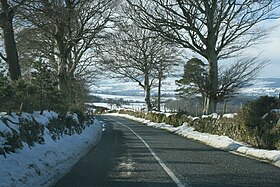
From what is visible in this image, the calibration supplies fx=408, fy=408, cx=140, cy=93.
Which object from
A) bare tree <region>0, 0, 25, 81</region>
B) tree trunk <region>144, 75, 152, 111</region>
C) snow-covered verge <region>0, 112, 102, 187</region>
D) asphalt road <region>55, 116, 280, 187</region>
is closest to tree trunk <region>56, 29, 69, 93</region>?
bare tree <region>0, 0, 25, 81</region>

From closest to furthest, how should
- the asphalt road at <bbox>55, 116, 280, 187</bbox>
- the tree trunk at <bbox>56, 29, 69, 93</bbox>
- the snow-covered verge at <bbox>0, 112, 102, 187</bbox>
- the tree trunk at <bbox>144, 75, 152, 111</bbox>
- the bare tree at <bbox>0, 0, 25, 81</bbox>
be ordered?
the snow-covered verge at <bbox>0, 112, 102, 187</bbox> < the asphalt road at <bbox>55, 116, 280, 187</bbox> < the bare tree at <bbox>0, 0, 25, 81</bbox> < the tree trunk at <bbox>56, 29, 69, 93</bbox> < the tree trunk at <bbox>144, 75, 152, 111</bbox>

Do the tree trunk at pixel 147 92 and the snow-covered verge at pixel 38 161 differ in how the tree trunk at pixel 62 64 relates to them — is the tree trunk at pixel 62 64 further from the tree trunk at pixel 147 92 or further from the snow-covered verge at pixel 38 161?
the tree trunk at pixel 147 92

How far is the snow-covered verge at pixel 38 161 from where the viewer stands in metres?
8.17

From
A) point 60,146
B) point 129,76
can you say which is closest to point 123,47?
point 129,76

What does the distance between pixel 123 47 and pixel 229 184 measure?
39.1 m

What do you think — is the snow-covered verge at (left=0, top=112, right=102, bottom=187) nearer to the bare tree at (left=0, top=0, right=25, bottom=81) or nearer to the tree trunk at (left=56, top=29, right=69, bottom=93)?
the bare tree at (left=0, top=0, right=25, bottom=81)

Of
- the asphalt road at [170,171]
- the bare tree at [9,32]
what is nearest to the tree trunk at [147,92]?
the bare tree at [9,32]

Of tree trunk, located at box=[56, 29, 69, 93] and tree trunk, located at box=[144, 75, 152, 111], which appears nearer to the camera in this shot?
tree trunk, located at box=[56, 29, 69, 93]

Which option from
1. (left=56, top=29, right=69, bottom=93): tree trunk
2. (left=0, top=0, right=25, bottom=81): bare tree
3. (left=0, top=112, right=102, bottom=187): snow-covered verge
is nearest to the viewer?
(left=0, top=112, right=102, bottom=187): snow-covered verge

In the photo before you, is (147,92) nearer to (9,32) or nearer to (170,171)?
(9,32)

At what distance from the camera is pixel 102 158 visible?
500 inches

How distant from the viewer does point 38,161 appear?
32.9 feet

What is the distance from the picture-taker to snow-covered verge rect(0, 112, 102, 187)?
26.8 feet

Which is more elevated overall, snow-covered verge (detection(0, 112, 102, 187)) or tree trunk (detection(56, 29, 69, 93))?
tree trunk (detection(56, 29, 69, 93))
